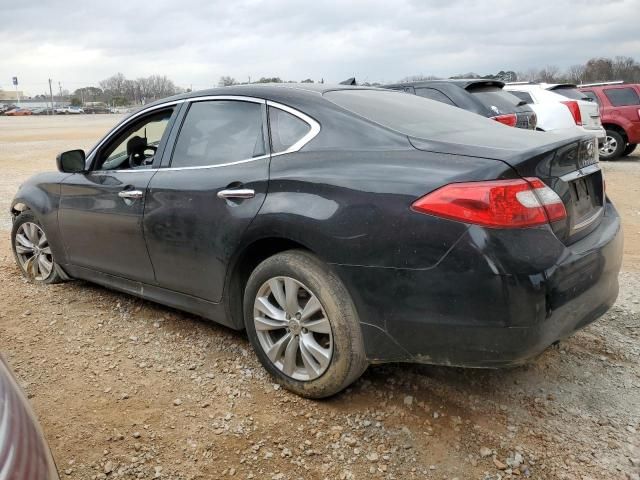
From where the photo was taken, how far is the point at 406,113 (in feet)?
10.1

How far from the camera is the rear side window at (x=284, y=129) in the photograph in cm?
295

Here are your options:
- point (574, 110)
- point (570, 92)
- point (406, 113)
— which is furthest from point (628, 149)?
point (406, 113)

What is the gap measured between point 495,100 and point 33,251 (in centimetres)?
591

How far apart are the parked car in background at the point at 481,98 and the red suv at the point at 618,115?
5.81 metres

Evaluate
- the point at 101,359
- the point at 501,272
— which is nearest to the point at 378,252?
the point at 501,272

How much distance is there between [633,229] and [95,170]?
18.4ft

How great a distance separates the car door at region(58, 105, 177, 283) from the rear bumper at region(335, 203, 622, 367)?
1.66 meters

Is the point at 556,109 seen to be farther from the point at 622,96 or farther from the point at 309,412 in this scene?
the point at 309,412

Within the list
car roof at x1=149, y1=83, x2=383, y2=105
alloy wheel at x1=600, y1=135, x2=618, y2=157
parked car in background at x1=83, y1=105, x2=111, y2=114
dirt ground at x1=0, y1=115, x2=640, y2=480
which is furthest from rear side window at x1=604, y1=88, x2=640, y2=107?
parked car in background at x1=83, y1=105, x2=111, y2=114

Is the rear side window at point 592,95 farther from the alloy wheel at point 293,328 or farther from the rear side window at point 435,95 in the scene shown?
the alloy wheel at point 293,328

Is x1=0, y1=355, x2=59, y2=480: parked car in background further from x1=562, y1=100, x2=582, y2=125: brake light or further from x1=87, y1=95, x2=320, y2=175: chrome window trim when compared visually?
x1=562, y1=100, x2=582, y2=125: brake light

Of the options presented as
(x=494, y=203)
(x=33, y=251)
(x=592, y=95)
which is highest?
(x=592, y=95)

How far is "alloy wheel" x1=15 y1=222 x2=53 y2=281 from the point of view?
4.68m

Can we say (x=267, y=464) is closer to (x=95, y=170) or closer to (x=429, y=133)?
(x=429, y=133)
